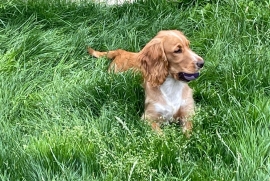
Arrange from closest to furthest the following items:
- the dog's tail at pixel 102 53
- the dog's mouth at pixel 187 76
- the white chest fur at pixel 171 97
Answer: the dog's mouth at pixel 187 76 → the white chest fur at pixel 171 97 → the dog's tail at pixel 102 53

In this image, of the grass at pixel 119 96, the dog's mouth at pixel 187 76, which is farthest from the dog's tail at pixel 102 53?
the dog's mouth at pixel 187 76

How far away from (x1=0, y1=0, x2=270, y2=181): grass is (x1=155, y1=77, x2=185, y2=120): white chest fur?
227mm

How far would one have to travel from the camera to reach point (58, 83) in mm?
4977

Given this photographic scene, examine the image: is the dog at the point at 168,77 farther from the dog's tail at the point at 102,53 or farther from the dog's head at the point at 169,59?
the dog's tail at the point at 102,53

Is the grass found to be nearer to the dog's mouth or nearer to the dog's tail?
the dog's tail

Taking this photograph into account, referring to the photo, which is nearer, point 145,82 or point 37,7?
point 145,82

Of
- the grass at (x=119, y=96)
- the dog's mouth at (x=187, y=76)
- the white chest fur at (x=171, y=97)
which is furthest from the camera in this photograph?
the white chest fur at (x=171, y=97)

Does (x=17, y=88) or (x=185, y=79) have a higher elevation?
(x=185, y=79)

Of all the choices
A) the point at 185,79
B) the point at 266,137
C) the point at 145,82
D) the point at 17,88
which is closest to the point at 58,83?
the point at 17,88

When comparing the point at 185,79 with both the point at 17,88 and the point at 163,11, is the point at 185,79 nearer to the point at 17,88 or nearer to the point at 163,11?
the point at 17,88

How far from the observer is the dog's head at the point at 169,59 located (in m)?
4.40

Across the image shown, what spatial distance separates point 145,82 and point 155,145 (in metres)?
1.09

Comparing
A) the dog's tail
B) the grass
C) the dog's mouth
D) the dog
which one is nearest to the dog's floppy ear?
the dog

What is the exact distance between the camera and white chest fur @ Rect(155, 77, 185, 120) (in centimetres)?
457
